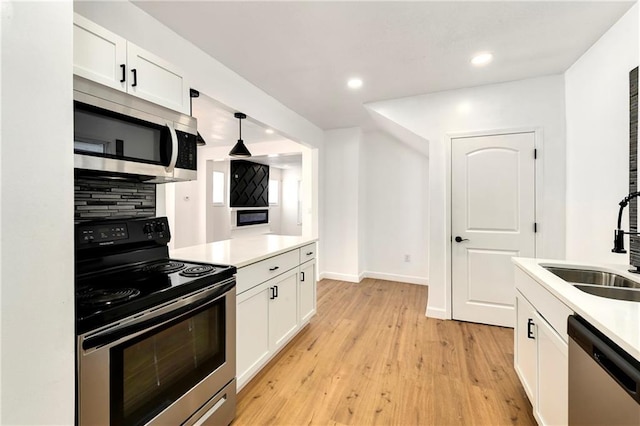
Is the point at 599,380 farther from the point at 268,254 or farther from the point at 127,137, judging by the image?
the point at 127,137

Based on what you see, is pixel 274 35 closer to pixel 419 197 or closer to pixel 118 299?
pixel 118 299

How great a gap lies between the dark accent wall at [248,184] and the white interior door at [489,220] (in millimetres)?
5281

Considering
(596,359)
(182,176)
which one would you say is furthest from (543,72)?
(182,176)

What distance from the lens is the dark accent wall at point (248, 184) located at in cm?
700

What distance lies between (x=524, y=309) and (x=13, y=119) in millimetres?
2387

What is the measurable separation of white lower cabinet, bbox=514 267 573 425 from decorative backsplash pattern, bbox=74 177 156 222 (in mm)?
2289

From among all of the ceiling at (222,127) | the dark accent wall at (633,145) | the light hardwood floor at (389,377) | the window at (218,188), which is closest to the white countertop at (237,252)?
the light hardwood floor at (389,377)

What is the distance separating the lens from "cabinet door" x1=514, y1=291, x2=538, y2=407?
153 cm

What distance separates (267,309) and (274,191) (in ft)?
23.3

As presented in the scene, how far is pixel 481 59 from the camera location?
96.4 inches

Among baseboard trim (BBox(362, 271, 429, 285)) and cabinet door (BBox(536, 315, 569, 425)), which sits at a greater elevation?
cabinet door (BBox(536, 315, 569, 425))

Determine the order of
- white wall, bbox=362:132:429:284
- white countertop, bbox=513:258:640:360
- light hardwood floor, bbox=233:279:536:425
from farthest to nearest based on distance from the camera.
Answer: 1. white wall, bbox=362:132:429:284
2. light hardwood floor, bbox=233:279:536:425
3. white countertop, bbox=513:258:640:360

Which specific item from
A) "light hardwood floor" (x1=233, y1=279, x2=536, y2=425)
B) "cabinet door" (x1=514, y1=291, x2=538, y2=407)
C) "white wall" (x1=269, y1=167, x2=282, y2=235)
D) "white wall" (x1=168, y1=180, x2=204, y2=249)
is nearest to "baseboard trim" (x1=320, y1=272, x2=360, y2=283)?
"light hardwood floor" (x1=233, y1=279, x2=536, y2=425)

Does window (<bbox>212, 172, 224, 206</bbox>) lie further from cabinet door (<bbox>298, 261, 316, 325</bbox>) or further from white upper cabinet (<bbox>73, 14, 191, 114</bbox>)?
white upper cabinet (<bbox>73, 14, 191, 114</bbox>)
